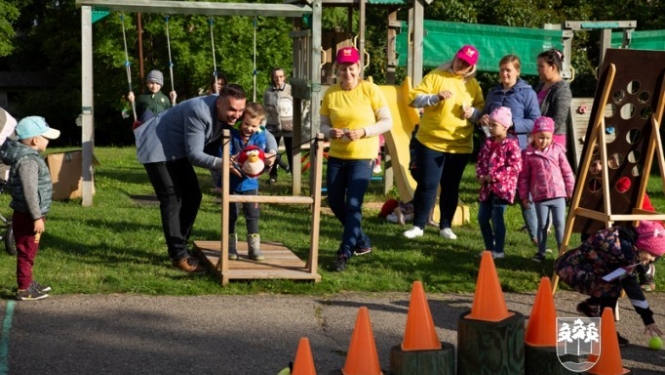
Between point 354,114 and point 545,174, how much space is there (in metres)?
1.72

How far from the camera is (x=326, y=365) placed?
6023 millimetres

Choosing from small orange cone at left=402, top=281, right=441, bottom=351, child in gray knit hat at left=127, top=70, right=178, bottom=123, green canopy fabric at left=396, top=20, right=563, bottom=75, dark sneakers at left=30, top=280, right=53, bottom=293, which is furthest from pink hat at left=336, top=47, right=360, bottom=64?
green canopy fabric at left=396, top=20, right=563, bottom=75

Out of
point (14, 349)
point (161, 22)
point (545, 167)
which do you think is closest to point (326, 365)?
point (14, 349)

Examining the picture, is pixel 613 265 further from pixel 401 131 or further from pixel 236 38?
pixel 236 38

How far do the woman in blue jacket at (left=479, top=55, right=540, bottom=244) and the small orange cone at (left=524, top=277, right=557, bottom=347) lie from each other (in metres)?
4.30

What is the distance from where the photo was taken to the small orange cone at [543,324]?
494 cm

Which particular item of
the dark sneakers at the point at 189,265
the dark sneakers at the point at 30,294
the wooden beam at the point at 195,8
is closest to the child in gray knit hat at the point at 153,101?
the wooden beam at the point at 195,8

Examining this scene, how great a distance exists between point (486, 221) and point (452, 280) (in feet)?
3.56

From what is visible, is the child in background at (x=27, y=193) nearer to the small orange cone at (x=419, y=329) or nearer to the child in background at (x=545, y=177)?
the small orange cone at (x=419, y=329)

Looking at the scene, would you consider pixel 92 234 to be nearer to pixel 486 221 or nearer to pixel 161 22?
pixel 486 221

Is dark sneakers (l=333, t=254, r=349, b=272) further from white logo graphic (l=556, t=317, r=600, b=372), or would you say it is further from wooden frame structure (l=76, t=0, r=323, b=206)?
wooden frame structure (l=76, t=0, r=323, b=206)

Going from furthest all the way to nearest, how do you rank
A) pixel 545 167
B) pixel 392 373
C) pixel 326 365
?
pixel 545 167 < pixel 326 365 < pixel 392 373

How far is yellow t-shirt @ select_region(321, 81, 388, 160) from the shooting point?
860 cm

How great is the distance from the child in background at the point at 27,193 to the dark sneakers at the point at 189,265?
123 cm
